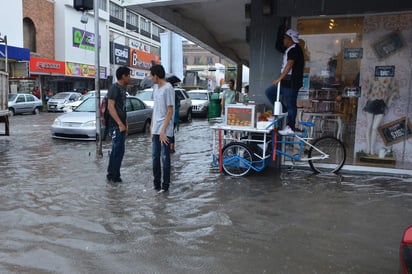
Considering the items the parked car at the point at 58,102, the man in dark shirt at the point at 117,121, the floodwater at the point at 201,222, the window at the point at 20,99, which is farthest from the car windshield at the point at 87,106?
the parked car at the point at 58,102

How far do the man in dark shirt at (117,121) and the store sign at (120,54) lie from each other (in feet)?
142

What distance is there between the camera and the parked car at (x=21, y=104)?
2427cm

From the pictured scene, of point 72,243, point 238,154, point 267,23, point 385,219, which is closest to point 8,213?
point 72,243

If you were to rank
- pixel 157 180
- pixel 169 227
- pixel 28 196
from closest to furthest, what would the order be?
pixel 169 227 → pixel 28 196 → pixel 157 180

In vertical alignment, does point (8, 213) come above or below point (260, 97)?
below

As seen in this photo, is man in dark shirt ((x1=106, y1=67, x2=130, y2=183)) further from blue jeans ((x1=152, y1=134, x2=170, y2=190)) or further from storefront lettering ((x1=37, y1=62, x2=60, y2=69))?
storefront lettering ((x1=37, y1=62, x2=60, y2=69))

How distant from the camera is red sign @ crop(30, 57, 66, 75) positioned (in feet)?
107

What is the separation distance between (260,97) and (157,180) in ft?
9.17

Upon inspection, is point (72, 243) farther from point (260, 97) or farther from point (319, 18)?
point (319, 18)

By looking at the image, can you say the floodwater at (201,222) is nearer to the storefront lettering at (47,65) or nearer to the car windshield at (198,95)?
the car windshield at (198,95)

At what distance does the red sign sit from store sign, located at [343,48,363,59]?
2969 cm

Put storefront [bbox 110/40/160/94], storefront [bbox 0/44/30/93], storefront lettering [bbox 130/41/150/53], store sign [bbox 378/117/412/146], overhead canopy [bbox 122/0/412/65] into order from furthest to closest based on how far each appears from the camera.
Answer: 1. storefront lettering [bbox 130/41/150/53]
2. storefront [bbox 110/40/160/94]
3. storefront [bbox 0/44/30/93]
4. store sign [bbox 378/117/412/146]
5. overhead canopy [bbox 122/0/412/65]

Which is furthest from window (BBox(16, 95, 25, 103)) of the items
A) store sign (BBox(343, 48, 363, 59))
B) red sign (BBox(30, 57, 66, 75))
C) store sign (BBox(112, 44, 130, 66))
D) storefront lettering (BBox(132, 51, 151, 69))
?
storefront lettering (BBox(132, 51, 151, 69))

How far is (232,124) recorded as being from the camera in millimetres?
7230
